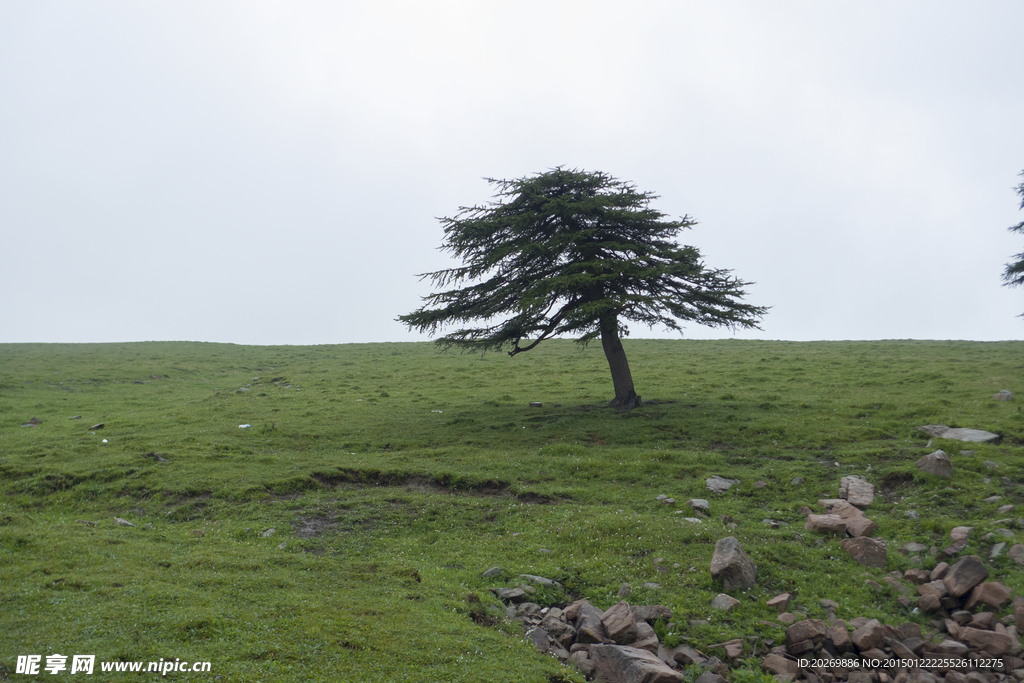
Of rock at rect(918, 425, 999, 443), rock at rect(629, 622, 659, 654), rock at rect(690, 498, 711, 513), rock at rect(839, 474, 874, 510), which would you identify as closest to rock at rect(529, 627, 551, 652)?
rock at rect(629, 622, 659, 654)

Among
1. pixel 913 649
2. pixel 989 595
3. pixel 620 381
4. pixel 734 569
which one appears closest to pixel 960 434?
pixel 989 595

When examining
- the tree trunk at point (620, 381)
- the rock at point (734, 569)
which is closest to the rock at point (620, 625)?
the rock at point (734, 569)

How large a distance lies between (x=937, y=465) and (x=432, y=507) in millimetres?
13383

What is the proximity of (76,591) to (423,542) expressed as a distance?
6603 millimetres

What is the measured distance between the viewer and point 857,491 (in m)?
15.1

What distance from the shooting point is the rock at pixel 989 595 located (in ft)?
33.2

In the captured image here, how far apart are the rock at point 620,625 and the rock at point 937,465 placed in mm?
10570

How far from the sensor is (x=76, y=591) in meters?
9.63

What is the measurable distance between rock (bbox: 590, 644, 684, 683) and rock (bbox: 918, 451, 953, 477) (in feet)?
36.0

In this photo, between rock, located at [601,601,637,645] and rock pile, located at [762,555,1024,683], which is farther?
rock, located at [601,601,637,645]

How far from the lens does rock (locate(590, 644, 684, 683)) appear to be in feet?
27.6

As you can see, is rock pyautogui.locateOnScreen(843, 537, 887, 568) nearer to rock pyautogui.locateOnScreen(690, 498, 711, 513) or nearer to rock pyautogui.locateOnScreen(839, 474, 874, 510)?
rock pyautogui.locateOnScreen(839, 474, 874, 510)

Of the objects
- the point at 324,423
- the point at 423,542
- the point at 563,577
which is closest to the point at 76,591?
the point at 423,542

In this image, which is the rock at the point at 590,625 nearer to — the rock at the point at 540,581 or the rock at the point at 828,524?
the rock at the point at 540,581
